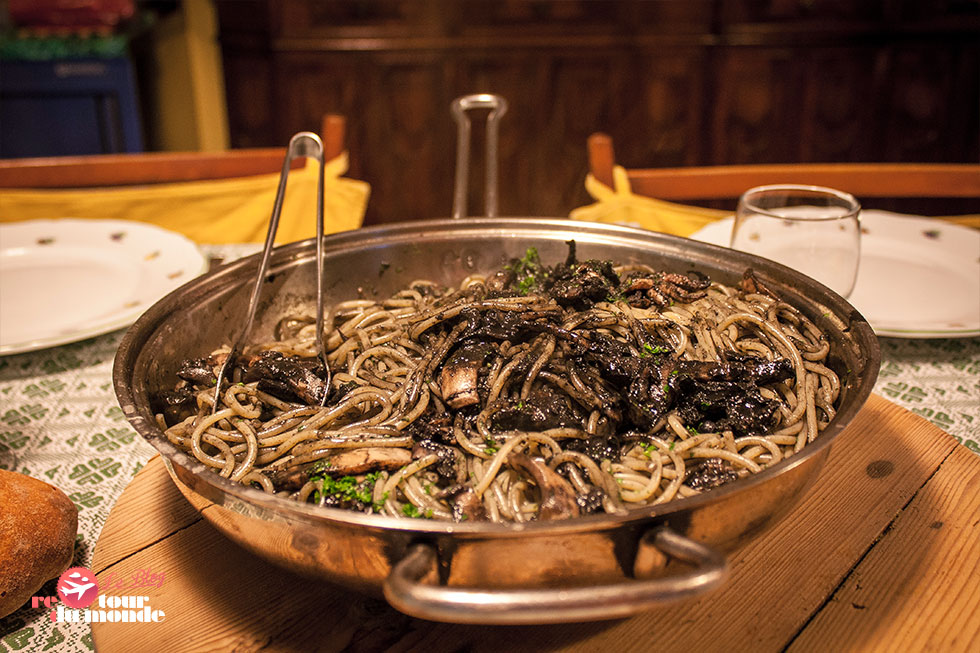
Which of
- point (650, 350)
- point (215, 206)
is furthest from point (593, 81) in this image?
point (650, 350)

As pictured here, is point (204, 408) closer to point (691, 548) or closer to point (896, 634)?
point (691, 548)

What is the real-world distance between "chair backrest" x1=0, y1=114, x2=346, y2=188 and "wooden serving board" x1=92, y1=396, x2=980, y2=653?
7.47ft

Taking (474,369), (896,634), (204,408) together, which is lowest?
(896,634)

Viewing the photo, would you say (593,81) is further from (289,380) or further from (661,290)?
(289,380)

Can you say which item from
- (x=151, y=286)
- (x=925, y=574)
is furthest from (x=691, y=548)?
(x=151, y=286)

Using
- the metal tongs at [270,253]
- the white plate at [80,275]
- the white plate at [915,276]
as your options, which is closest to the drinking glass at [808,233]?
the white plate at [915,276]

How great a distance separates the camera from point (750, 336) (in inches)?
82.8

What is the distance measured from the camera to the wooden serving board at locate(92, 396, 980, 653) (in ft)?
4.71

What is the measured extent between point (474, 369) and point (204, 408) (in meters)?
0.70

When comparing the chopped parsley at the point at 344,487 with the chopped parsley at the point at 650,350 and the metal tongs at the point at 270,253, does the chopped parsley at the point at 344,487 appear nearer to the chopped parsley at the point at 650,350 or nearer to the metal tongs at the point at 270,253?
the metal tongs at the point at 270,253

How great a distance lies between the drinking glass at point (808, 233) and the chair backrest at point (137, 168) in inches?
83.6

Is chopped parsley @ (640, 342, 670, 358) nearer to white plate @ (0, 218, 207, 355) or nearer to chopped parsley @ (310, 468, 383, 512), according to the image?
chopped parsley @ (310, 468, 383, 512)

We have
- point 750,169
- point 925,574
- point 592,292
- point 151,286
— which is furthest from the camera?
point 750,169

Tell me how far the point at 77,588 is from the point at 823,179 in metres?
3.39
